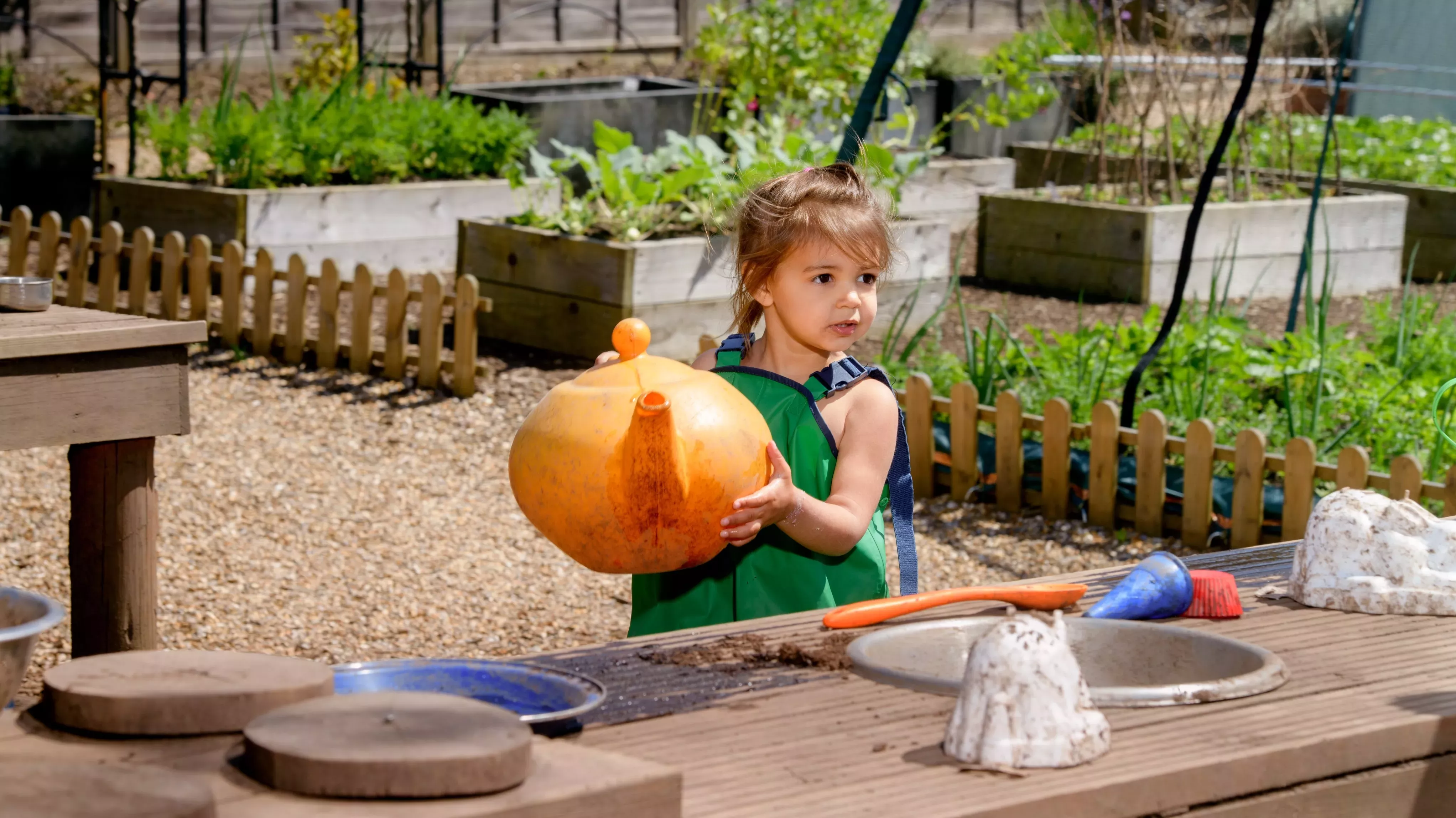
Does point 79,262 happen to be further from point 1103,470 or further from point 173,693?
point 173,693

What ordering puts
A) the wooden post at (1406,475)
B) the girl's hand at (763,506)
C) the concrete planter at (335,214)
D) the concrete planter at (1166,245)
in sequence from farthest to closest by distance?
the concrete planter at (1166,245) → the concrete planter at (335,214) → the wooden post at (1406,475) → the girl's hand at (763,506)

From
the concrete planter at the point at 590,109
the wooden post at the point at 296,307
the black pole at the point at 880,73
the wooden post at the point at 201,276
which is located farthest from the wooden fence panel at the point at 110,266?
the black pole at the point at 880,73

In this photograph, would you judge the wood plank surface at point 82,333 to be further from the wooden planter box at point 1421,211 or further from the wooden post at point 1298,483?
the wooden planter box at point 1421,211

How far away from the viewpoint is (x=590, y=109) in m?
9.89

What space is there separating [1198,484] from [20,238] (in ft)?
18.1

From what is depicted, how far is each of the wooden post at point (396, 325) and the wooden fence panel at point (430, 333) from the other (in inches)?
2.8

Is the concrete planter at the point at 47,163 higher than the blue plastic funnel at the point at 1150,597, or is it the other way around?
the concrete planter at the point at 47,163

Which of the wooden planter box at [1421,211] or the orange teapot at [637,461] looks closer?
the orange teapot at [637,461]

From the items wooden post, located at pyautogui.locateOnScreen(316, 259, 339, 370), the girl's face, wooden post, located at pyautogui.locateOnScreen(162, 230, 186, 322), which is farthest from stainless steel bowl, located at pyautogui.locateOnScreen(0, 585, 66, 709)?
wooden post, located at pyautogui.locateOnScreen(162, 230, 186, 322)

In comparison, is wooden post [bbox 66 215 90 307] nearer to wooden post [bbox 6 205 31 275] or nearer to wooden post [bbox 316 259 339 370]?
wooden post [bbox 6 205 31 275]

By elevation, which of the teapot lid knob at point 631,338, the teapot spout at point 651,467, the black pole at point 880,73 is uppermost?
the black pole at point 880,73

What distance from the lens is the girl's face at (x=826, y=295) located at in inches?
90.3

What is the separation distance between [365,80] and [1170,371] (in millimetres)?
7461

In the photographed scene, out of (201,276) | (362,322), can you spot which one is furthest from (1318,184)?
(201,276)
